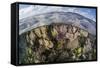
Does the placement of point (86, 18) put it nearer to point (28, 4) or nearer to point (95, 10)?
point (95, 10)

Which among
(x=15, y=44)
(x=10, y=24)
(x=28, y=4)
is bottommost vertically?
(x=15, y=44)

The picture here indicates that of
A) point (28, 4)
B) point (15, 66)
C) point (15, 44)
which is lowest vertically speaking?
point (15, 66)

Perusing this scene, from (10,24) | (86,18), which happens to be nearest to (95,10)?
(86,18)

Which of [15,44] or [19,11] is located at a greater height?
[19,11]

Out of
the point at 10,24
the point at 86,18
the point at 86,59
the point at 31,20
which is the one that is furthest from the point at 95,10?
the point at 10,24
